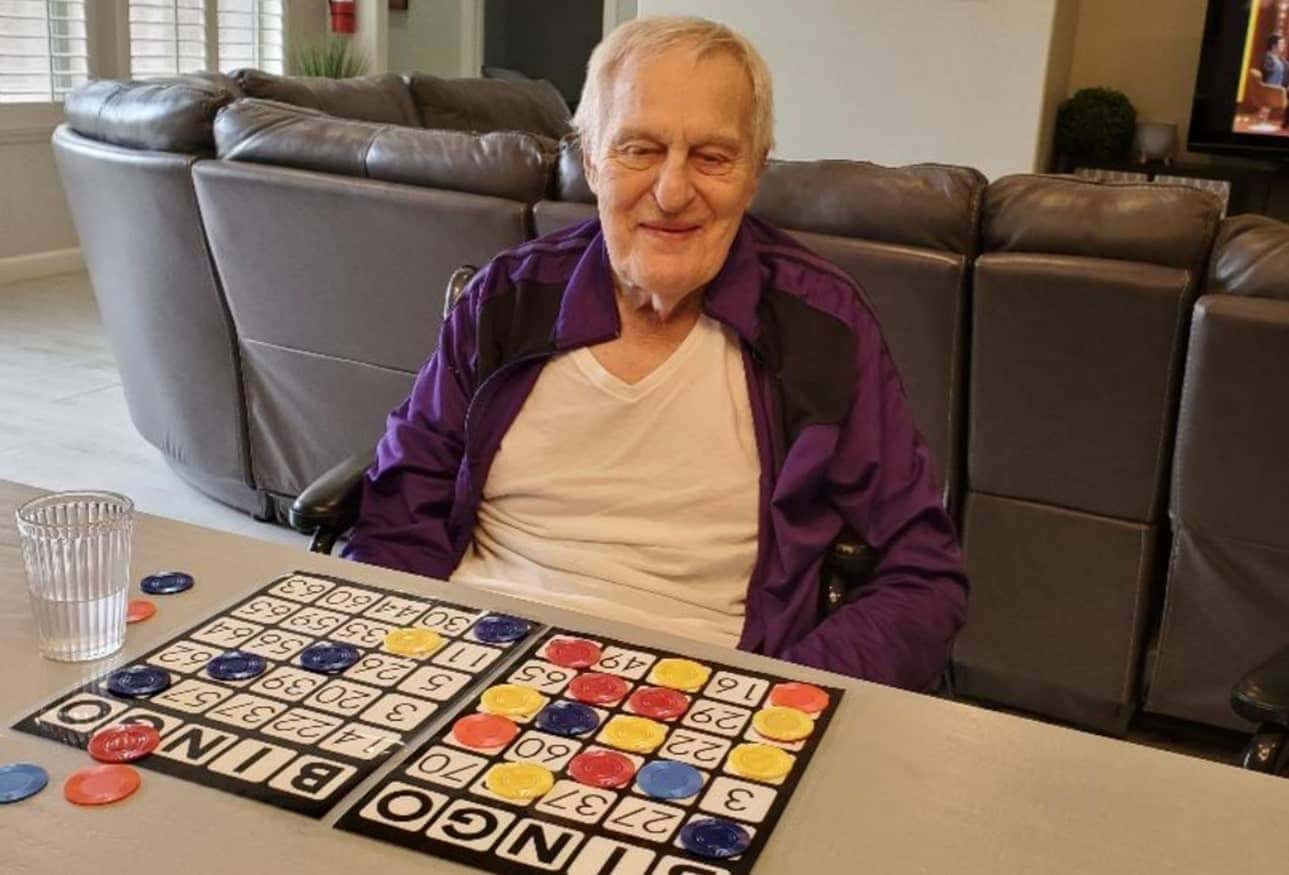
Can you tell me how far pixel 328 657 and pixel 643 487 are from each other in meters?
0.58

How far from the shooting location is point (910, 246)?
2.31 m

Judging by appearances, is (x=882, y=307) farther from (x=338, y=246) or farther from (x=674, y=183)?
(x=338, y=246)

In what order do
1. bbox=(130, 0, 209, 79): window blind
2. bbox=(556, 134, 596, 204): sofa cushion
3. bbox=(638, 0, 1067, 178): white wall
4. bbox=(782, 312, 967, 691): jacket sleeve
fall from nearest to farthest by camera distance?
bbox=(782, 312, 967, 691): jacket sleeve, bbox=(556, 134, 596, 204): sofa cushion, bbox=(638, 0, 1067, 178): white wall, bbox=(130, 0, 209, 79): window blind

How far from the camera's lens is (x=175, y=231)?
10.2 feet

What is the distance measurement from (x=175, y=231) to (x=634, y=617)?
2085mm

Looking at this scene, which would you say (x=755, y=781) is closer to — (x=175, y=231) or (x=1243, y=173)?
(x=175, y=231)

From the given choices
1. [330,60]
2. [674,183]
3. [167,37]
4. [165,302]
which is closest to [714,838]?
[674,183]

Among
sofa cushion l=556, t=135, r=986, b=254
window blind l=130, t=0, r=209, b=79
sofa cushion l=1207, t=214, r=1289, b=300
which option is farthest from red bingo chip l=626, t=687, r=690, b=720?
window blind l=130, t=0, r=209, b=79

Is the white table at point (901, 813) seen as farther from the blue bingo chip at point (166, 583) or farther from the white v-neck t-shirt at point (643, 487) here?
the white v-neck t-shirt at point (643, 487)

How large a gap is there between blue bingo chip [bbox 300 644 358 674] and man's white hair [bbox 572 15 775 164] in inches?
29.2

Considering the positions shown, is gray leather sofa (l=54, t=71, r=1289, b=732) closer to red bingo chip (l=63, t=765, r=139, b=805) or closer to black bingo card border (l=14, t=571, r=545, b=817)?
black bingo card border (l=14, t=571, r=545, b=817)

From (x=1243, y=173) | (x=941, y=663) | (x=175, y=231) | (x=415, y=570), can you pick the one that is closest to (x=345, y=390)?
A: (x=175, y=231)

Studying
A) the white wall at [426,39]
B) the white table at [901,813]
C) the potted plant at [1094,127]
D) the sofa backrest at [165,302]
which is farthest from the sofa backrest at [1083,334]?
the white wall at [426,39]

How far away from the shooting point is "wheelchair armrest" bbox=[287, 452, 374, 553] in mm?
1554
